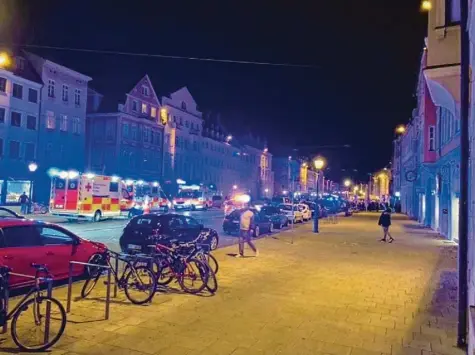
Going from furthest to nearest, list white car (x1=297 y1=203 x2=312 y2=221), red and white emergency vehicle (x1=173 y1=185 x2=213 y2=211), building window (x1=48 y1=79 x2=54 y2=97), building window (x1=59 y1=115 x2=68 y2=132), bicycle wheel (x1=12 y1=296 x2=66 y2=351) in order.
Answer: red and white emergency vehicle (x1=173 y1=185 x2=213 y2=211), building window (x1=59 y1=115 x2=68 y2=132), building window (x1=48 y1=79 x2=54 y2=97), white car (x1=297 y1=203 x2=312 y2=221), bicycle wheel (x1=12 y1=296 x2=66 y2=351)

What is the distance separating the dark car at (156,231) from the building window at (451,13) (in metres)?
8.89

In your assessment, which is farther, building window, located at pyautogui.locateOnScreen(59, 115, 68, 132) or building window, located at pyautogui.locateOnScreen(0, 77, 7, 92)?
building window, located at pyautogui.locateOnScreen(59, 115, 68, 132)

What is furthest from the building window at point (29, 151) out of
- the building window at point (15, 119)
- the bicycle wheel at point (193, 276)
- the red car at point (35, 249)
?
the bicycle wheel at point (193, 276)

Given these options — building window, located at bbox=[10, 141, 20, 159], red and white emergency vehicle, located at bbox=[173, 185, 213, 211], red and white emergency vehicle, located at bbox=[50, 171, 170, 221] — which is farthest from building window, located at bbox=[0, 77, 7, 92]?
red and white emergency vehicle, located at bbox=[173, 185, 213, 211]

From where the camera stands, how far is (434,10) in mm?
8336

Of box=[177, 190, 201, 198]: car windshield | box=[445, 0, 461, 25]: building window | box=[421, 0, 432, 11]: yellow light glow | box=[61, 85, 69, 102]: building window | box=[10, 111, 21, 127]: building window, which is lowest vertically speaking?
box=[177, 190, 201, 198]: car windshield

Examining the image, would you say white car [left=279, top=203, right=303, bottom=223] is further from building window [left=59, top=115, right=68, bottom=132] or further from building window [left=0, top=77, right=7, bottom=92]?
building window [left=0, top=77, right=7, bottom=92]

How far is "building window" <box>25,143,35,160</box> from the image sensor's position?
38.8 meters

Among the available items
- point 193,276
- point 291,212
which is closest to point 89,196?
point 291,212

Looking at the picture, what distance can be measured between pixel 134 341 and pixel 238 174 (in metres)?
75.7

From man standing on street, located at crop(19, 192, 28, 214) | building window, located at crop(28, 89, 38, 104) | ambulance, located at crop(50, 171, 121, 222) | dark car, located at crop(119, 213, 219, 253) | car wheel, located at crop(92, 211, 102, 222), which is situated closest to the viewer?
dark car, located at crop(119, 213, 219, 253)

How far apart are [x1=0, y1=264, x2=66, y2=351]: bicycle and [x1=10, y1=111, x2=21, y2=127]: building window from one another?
1417 inches

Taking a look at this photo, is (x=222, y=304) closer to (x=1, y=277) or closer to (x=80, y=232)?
(x=1, y=277)

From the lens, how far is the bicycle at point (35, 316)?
5.70 metres
